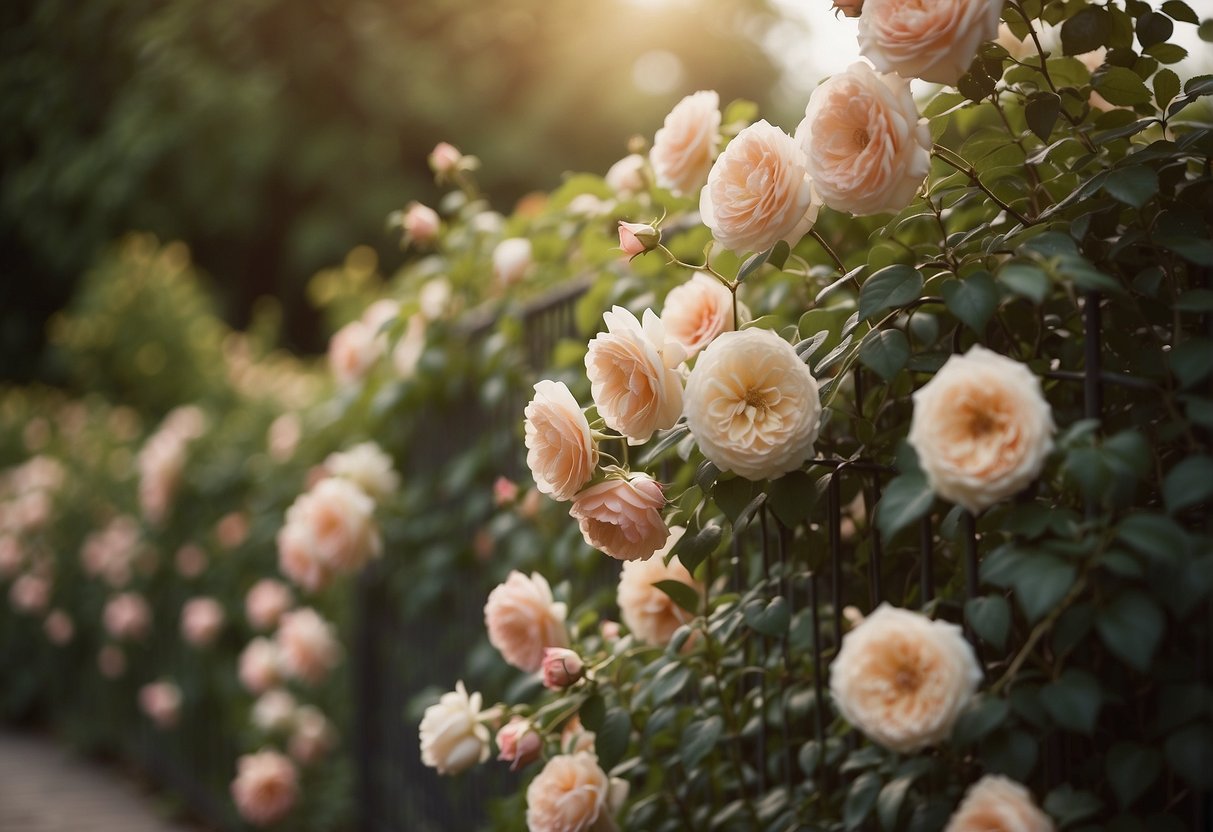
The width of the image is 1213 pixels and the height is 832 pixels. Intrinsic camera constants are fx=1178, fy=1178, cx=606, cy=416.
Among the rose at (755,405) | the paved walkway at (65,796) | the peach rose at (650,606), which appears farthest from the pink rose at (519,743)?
the paved walkway at (65,796)

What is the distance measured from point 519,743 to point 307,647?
7.24 ft

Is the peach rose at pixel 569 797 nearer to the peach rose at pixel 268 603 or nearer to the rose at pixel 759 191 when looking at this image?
the rose at pixel 759 191

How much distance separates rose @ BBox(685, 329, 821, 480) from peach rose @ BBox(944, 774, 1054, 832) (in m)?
0.39

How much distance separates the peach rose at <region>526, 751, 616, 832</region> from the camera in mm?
1656

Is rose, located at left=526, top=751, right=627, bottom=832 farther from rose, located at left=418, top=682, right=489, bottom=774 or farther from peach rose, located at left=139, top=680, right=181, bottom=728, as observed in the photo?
peach rose, located at left=139, top=680, right=181, bottom=728

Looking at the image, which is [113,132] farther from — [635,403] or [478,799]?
[635,403]

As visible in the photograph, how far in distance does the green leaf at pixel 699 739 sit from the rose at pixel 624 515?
0.36 meters

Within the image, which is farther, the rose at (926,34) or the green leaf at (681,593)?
the green leaf at (681,593)

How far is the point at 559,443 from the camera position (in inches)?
56.8

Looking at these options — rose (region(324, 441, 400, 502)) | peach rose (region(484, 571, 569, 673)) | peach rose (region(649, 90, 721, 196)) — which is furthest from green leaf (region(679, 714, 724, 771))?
rose (region(324, 441, 400, 502))

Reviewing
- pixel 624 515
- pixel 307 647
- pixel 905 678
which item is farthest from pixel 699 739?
pixel 307 647

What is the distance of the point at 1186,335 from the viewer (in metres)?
1.40

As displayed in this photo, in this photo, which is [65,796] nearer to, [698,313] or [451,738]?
[451,738]

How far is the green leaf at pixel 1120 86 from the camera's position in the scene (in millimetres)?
1491
